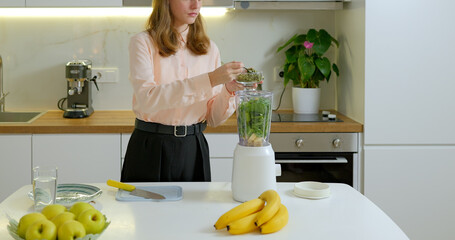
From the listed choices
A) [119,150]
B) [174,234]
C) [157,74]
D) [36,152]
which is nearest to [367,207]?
[174,234]

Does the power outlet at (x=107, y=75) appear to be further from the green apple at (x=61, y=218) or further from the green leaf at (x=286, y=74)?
the green apple at (x=61, y=218)

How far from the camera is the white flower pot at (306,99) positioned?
3.72 meters

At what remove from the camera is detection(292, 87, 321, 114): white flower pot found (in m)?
3.72

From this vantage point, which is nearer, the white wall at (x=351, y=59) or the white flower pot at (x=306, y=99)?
the white wall at (x=351, y=59)

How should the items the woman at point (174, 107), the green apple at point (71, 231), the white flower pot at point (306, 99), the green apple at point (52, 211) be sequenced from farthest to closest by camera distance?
the white flower pot at point (306, 99) → the woman at point (174, 107) → the green apple at point (52, 211) → the green apple at point (71, 231)

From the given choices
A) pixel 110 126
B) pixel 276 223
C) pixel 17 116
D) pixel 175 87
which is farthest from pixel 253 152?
pixel 17 116

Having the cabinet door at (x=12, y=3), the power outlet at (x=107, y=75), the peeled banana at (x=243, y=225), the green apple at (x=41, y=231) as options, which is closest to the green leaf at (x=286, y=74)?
the power outlet at (x=107, y=75)

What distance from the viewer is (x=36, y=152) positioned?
3.25 meters

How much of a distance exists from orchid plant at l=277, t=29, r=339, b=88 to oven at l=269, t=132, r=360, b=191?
468 millimetres

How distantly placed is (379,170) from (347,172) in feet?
0.54

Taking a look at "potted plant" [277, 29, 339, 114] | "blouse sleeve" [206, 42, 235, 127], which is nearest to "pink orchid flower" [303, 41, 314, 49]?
"potted plant" [277, 29, 339, 114]

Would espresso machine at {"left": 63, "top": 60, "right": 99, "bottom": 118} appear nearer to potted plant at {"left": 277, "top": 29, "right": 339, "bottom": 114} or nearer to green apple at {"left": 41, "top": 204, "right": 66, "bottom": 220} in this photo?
potted plant at {"left": 277, "top": 29, "right": 339, "bottom": 114}

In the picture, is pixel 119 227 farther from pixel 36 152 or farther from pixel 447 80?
pixel 447 80

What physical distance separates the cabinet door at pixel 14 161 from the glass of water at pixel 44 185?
1.46 meters
